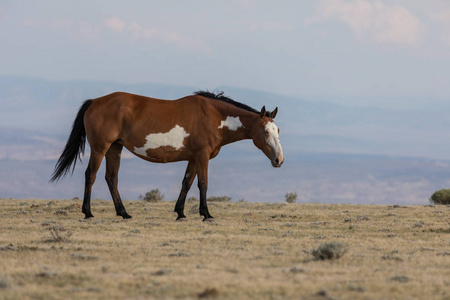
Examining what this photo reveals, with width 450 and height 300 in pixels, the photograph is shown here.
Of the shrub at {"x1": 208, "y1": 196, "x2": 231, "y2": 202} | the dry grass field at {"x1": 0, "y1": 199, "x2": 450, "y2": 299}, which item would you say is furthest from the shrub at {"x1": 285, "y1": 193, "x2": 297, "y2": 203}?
the dry grass field at {"x1": 0, "y1": 199, "x2": 450, "y2": 299}

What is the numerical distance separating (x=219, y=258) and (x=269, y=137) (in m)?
7.03

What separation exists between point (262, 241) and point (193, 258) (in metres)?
2.79

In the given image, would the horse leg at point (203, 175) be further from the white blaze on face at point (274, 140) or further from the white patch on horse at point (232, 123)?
the white blaze on face at point (274, 140)

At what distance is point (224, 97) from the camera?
57.7 feet

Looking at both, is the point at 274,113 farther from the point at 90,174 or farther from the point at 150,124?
the point at 90,174

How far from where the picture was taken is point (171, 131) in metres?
16.5

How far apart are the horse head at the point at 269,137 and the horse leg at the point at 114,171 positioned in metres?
4.00

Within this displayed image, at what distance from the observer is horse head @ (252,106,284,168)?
16797mm

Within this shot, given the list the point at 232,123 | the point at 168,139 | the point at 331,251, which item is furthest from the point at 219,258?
the point at 232,123

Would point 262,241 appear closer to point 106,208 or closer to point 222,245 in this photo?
point 222,245

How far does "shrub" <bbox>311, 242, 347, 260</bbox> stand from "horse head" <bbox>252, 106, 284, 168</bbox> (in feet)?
22.2

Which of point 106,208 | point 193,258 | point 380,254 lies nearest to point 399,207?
point 106,208

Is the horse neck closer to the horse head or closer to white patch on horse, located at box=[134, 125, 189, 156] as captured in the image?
the horse head

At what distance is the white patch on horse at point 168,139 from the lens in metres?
16.5
